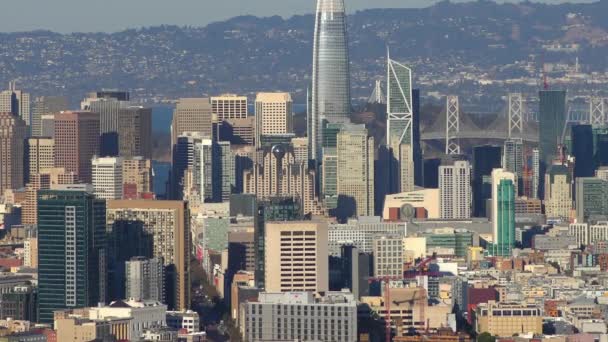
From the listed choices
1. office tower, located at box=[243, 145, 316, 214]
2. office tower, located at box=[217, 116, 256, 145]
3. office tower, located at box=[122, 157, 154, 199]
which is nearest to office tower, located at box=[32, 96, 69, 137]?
office tower, located at box=[217, 116, 256, 145]

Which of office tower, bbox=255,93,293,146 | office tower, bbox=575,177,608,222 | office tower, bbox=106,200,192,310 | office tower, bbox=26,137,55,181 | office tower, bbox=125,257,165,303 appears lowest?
office tower, bbox=125,257,165,303

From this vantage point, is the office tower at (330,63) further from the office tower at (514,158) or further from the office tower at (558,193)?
the office tower at (558,193)

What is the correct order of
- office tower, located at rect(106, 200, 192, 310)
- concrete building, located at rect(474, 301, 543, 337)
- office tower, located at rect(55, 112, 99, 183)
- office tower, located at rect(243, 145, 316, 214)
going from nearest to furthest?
concrete building, located at rect(474, 301, 543, 337)
office tower, located at rect(106, 200, 192, 310)
office tower, located at rect(243, 145, 316, 214)
office tower, located at rect(55, 112, 99, 183)

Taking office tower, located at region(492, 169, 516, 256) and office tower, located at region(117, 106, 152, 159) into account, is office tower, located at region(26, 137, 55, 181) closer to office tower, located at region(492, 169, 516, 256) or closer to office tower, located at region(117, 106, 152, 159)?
office tower, located at region(117, 106, 152, 159)

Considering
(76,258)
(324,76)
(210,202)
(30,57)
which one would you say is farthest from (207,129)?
(76,258)

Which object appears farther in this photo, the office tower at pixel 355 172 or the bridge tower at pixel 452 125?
the bridge tower at pixel 452 125

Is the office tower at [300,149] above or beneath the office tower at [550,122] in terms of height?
beneath

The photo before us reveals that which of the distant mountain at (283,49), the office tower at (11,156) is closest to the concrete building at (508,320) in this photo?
the office tower at (11,156)
